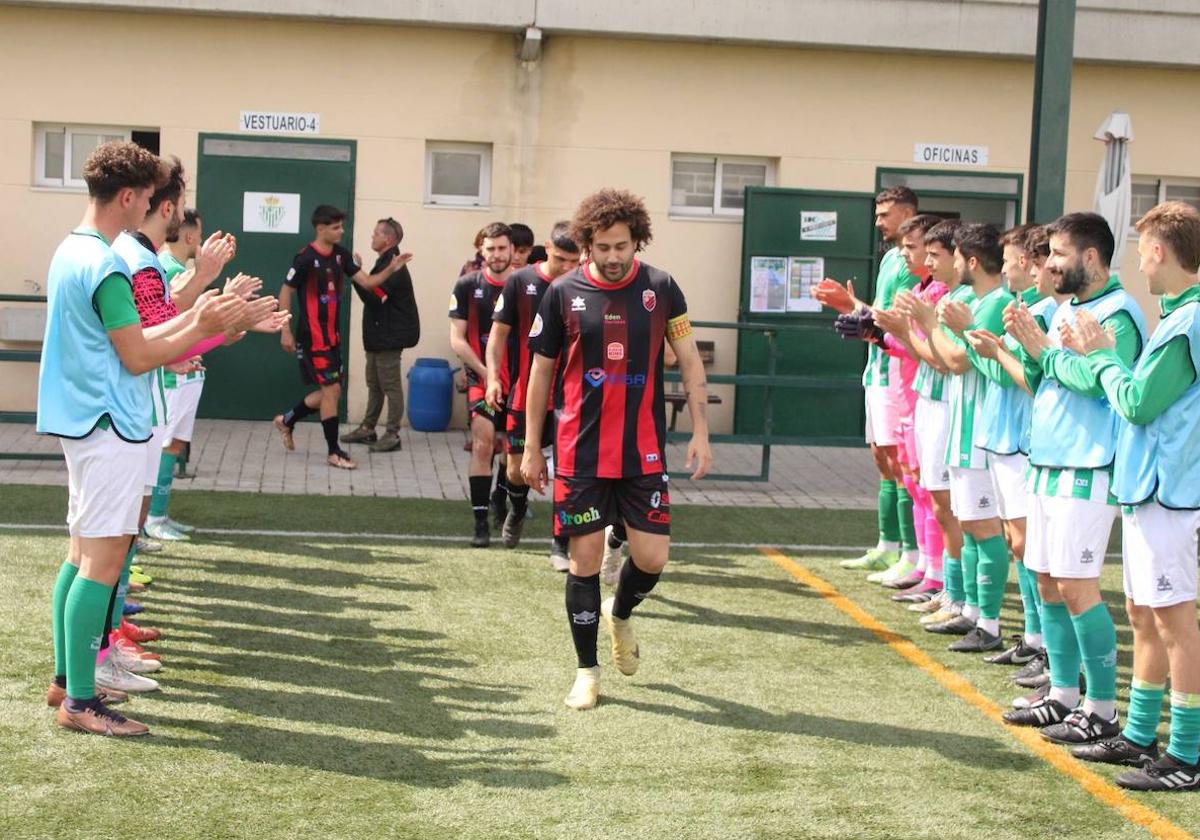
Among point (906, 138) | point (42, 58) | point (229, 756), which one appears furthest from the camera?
point (906, 138)

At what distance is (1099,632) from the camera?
624 centimetres

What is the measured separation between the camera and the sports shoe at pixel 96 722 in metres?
5.97

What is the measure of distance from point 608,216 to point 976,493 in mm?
2503

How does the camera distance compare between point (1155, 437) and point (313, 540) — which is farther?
point (313, 540)

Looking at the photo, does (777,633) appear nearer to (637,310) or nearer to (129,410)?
(637,310)

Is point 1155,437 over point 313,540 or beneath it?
over

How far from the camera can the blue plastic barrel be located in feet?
51.4

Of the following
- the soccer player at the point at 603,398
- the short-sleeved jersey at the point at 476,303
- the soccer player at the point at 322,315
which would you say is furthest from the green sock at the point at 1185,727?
the soccer player at the point at 322,315

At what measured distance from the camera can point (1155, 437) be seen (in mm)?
5742

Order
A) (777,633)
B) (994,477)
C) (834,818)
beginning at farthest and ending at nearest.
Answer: (777,633) < (994,477) < (834,818)

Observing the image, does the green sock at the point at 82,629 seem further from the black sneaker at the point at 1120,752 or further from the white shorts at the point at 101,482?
the black sneaker at the point at 1120,752

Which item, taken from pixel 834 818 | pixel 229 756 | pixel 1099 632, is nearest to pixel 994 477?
pixel 1099 632

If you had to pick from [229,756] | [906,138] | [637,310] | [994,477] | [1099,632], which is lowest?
[229,756]

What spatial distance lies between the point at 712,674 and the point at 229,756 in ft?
7.89
